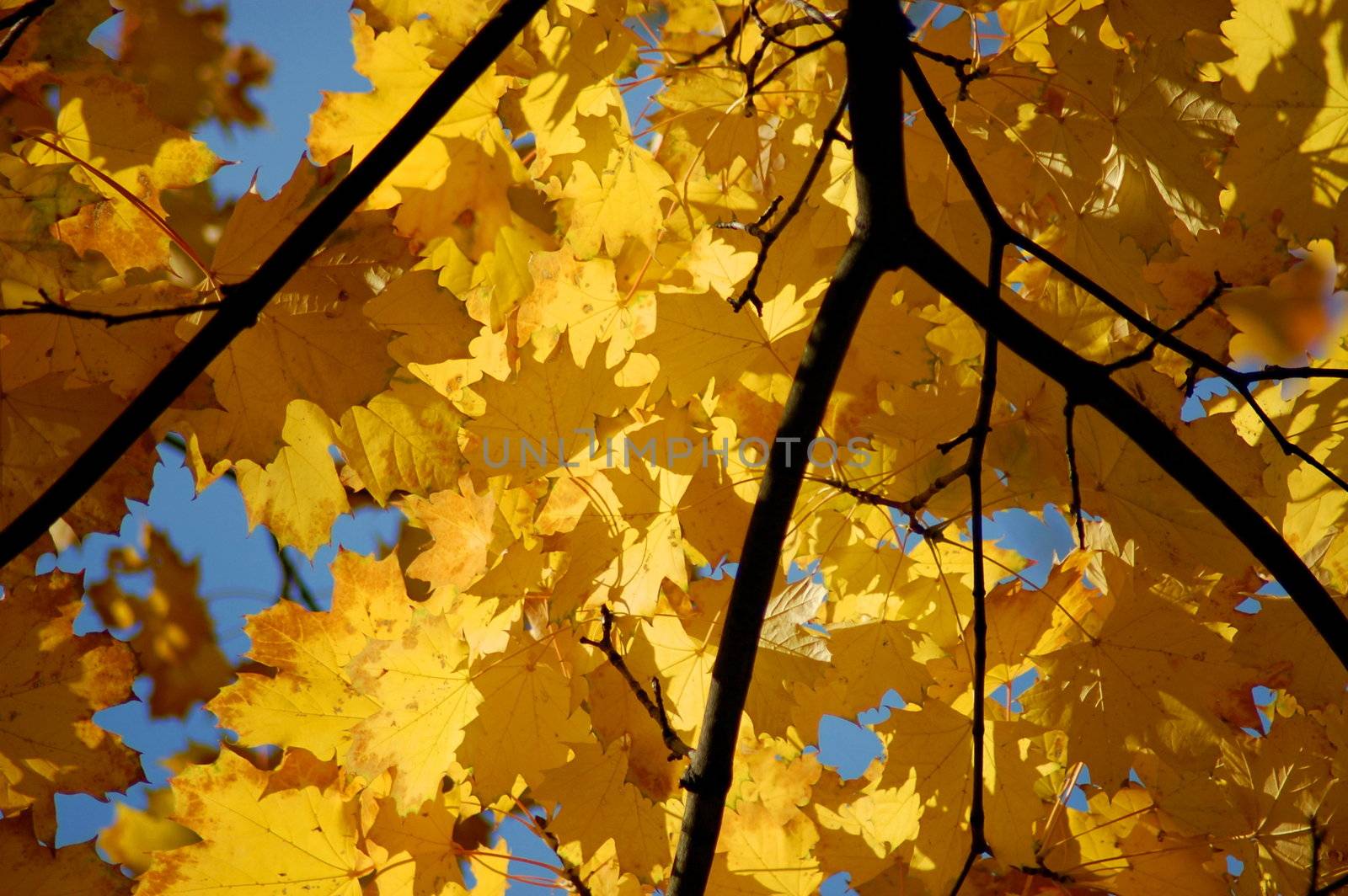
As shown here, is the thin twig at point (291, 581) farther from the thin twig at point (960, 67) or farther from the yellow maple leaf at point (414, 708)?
the thin twig at point (960, 67)

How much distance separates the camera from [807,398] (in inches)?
50.3

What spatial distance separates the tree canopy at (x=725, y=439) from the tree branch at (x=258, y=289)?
32cm

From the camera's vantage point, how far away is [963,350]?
2156mm

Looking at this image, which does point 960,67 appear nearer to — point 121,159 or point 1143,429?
point 1143,429

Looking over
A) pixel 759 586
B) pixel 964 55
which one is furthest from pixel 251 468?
pixel 964 55

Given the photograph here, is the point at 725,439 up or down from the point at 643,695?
up

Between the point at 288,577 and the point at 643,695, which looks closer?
the point at 643,695

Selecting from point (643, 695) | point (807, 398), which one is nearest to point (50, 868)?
point (643, 695)

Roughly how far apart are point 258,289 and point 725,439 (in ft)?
3.39

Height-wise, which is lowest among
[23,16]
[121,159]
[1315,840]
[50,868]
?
[1315,840]

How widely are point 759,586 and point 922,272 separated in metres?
0.47

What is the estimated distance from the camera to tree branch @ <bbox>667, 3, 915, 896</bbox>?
1239 mm

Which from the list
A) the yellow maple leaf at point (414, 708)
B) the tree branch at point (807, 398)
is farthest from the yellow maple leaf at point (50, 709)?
the tree branch at point (807, 398)

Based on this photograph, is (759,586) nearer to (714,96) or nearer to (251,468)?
(251,468)
